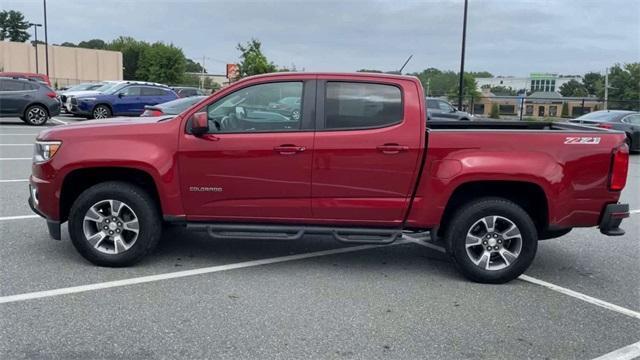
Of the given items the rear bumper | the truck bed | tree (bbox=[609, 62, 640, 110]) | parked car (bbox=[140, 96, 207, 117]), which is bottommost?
the rear bumper

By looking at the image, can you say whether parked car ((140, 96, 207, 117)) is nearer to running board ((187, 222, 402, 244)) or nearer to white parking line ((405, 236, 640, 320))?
running board ((187, 222, 402, 244))

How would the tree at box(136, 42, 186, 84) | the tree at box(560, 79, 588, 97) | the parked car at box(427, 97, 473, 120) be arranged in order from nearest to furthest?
the parked car at box(427, 97, 473, 120), the tree at box(136, 42, 186, 84), the tree at box(560, 79, 588, 97)

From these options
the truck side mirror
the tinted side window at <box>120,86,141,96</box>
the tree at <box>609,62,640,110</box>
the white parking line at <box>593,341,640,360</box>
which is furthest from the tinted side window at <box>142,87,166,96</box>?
the tree at <box>609,62,640,110</box>

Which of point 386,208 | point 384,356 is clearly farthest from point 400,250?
point 384,356

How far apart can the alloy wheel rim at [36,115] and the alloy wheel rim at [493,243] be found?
728 inches

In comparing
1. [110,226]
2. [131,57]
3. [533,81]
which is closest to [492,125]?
[110,226]

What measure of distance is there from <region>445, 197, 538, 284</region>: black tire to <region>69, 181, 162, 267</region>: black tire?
2.69m

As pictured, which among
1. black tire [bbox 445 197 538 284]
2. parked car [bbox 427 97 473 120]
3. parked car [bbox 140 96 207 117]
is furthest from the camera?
parked car [bbox 427 97 473 120]

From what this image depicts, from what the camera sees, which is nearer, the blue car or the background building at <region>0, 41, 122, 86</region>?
the blue car

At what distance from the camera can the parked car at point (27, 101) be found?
19219 millimetres

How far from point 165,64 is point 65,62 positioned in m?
14.6

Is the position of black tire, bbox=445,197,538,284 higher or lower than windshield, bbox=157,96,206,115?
lower

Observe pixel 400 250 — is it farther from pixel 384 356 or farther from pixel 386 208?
pixel 384 356

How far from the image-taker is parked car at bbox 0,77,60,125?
19219 mm
